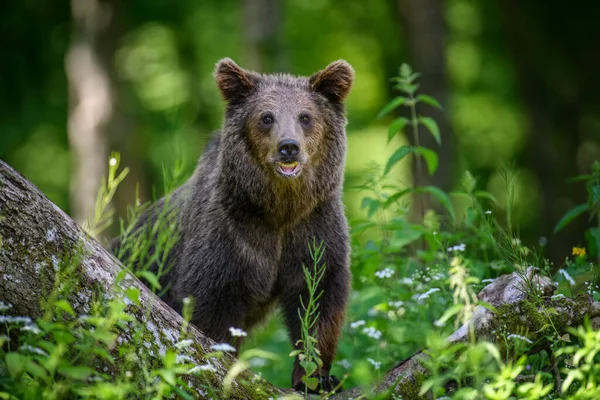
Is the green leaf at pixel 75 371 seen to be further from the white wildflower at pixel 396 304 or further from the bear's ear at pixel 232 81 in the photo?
the bear's ear at pixel 232 81

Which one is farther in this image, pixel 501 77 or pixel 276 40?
pixel 501 77

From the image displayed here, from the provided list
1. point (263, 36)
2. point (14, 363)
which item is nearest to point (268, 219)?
point (14, 363)

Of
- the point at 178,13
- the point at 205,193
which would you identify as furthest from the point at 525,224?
the point at 205,193

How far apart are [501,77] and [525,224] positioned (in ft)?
12.9

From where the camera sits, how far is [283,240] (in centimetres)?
609

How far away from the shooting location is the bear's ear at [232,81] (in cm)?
639

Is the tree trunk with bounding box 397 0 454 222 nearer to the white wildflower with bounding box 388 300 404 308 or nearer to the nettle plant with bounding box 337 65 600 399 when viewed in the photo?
the nettle plant with bounding box 337 65 600 399

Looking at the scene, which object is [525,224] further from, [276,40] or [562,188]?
[276,40]

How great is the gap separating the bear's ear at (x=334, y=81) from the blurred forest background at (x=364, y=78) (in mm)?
8584

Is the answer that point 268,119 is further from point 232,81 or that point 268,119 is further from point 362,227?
point 362,227

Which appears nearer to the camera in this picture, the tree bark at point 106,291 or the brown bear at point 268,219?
the tree bark at point 106,291

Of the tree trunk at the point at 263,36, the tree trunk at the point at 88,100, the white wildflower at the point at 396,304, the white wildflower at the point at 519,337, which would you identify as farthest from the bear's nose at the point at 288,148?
the tree trunk at the point at 88,100

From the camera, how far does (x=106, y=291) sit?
4.12 metres

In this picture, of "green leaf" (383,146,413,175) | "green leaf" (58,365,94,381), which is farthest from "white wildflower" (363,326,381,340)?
"green leaf" (58,365,94,381)
